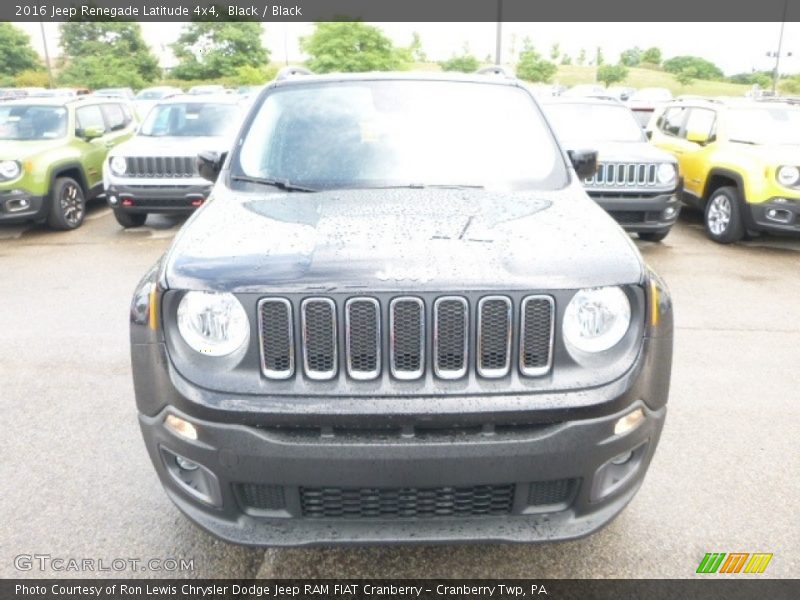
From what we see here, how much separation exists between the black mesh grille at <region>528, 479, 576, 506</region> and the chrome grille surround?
377 mm

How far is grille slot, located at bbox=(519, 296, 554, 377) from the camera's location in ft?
6.87

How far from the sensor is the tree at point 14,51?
175ft

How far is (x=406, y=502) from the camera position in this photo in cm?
215

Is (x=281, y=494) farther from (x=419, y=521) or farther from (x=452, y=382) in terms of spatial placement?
(x=452, y=382)

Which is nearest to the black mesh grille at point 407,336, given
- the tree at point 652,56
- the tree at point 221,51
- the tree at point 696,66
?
the tree at point 221,51

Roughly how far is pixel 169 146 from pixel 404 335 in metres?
7.84

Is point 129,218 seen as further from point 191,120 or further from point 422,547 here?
point 422,547

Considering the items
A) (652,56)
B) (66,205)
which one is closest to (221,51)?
(66,205)

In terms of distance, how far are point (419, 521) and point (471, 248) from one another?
2.93ft

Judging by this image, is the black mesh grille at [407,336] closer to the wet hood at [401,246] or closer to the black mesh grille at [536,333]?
the wet hood at [401,246]

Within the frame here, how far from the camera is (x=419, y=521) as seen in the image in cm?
218

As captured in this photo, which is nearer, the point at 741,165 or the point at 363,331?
the point at 363,331

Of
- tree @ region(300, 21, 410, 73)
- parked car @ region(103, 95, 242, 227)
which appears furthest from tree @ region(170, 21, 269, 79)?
parked car @ region(103, 95, 242, 227)

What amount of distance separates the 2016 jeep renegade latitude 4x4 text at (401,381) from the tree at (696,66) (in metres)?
80.7
